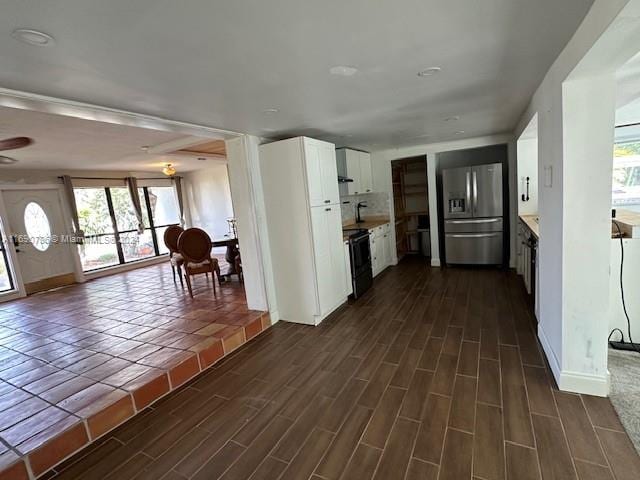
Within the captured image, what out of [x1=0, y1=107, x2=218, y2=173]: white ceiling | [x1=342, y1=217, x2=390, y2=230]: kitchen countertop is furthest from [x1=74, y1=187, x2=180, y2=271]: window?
[x1=342, y1=217, x2=390, y2=230]: kitchen countertop

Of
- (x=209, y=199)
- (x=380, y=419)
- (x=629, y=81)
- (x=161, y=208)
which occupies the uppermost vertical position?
(x=629, y=81)

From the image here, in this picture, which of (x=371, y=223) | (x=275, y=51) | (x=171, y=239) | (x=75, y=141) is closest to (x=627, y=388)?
(x=275, y=51)

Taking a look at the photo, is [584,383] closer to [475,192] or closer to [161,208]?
[475,192]

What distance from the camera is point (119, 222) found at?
704 cm

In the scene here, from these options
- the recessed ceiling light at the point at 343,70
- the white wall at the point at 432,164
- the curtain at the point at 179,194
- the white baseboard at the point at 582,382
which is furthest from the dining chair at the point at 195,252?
the white baseboard at the point at 582,382

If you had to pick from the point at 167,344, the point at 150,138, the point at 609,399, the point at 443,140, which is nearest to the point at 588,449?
the point at 609,399

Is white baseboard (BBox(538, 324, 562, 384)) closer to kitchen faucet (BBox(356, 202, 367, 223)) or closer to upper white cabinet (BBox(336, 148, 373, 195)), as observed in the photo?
upper white cabinet (BBox(336, 148, 373, 195))

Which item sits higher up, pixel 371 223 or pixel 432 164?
Answer: pixel 432 164

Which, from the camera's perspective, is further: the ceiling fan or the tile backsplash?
the tile backsplash

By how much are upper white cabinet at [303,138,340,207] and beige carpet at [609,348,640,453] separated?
9.34ft

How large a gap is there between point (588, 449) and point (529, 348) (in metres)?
1.09

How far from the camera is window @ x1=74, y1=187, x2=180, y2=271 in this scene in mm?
6543

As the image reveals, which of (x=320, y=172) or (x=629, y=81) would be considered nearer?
(x=629, y=81)

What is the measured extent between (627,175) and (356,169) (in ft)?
14.8
